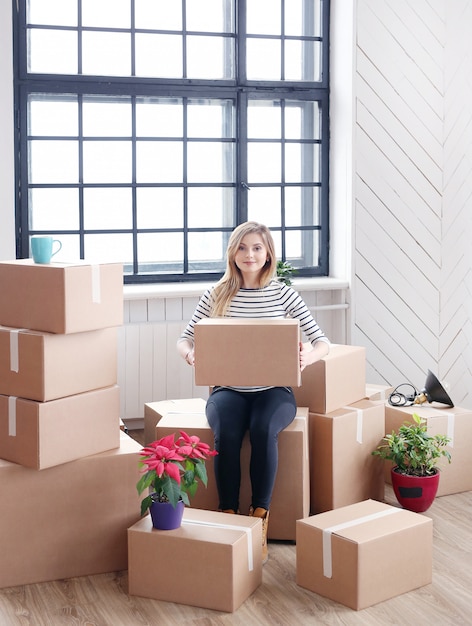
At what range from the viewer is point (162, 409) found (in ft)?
11.6

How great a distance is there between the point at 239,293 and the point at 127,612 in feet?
4.00

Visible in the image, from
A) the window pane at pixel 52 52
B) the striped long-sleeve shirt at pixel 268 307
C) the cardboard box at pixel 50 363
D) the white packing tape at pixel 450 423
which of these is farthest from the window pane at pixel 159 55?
the white packing tape at pixel 450 423

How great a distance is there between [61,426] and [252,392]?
29.7 inches

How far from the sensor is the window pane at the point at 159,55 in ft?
13.9

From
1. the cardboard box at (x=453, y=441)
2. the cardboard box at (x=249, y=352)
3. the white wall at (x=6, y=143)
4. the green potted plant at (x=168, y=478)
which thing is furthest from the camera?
the white wall at (x=6, y=143)

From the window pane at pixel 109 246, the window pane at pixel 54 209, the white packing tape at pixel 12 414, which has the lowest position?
the white packing tape at pixel 12 414

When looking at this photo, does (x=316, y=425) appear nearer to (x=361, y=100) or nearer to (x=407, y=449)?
(x=407, y=449)

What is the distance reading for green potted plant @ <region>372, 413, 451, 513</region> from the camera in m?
3.23

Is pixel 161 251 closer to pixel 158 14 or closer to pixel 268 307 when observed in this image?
pixel 158 14

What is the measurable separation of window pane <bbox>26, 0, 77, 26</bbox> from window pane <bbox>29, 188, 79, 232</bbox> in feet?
2.67

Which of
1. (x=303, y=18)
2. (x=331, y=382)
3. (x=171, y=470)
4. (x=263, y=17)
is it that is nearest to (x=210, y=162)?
(x=263, y=17)

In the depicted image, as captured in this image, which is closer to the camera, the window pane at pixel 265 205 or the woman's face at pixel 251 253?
the woman's face at pixel 251 253

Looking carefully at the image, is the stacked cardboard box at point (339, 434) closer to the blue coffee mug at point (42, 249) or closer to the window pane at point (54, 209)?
the blue coffee mug at point (42, 249)

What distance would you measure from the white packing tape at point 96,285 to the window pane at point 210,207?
1.89 metres
